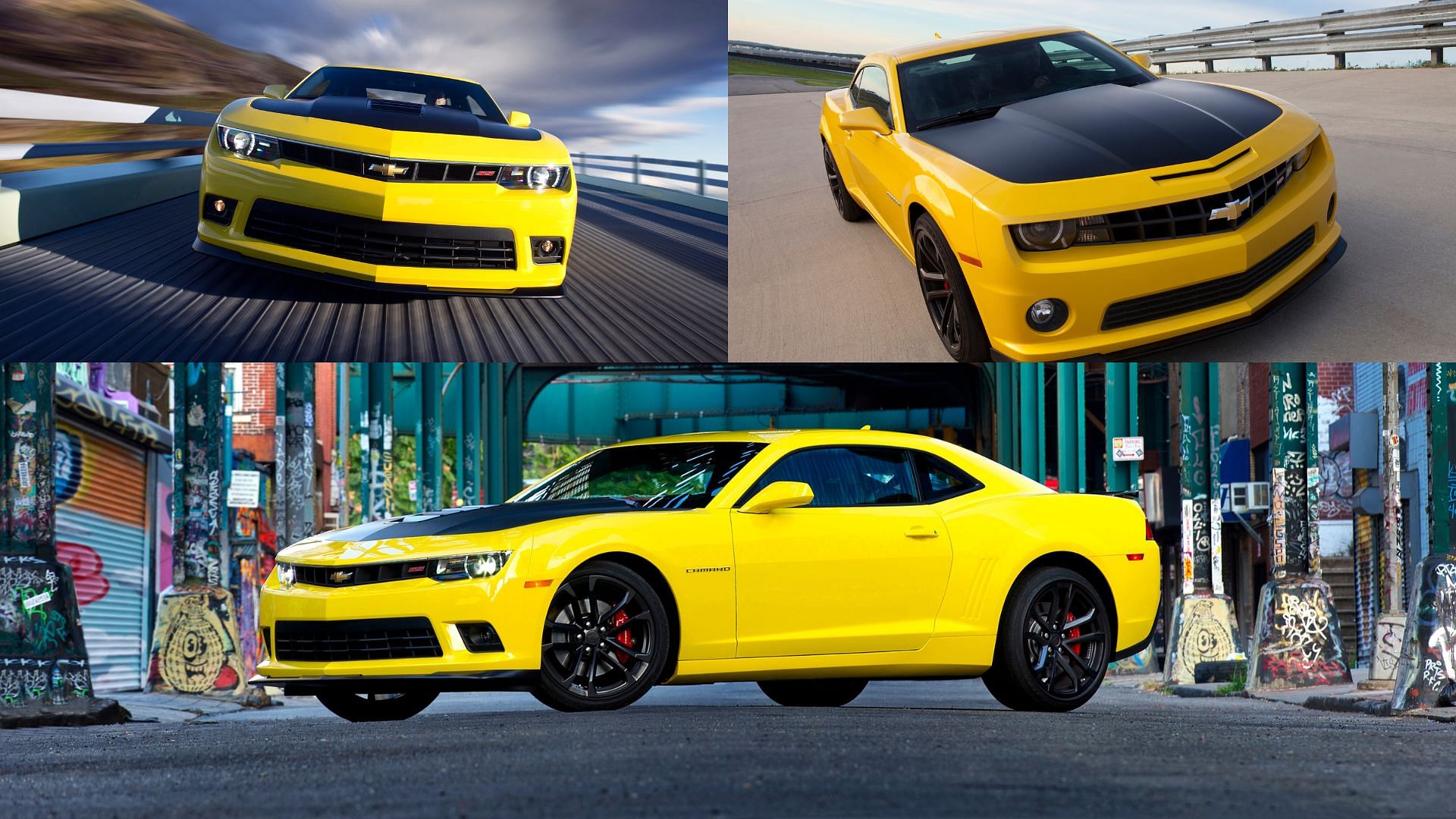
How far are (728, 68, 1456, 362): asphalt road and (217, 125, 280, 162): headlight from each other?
9.78 ft

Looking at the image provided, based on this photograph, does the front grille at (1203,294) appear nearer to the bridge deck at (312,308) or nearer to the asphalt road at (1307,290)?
the asphalt road at (1307,290)

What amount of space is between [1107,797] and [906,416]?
28306 millimetres

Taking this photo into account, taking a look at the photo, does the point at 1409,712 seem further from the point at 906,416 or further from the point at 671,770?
the point at 906,416

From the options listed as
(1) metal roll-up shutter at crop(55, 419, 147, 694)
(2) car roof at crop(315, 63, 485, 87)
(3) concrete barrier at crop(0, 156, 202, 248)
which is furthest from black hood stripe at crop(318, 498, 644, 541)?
(1) metal roll-up shutter at crop(55, 419, 147, 694)

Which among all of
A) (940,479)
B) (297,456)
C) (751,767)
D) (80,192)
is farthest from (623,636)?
(297,456)

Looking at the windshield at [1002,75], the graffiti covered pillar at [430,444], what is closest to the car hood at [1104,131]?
the windshield at [1002,75]

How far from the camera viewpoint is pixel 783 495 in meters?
6.58

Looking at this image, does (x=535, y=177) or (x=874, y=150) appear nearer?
(x=874, y=150)

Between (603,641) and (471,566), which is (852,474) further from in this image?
(471,566)

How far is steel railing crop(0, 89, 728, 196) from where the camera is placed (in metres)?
10.3

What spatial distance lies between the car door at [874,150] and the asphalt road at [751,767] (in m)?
3.19

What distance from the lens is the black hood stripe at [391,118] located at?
387 inches

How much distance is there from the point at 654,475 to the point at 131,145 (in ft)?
17.7

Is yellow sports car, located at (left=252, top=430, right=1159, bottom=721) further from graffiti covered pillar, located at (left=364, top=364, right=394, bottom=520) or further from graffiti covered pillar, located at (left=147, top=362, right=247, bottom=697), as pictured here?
graffiti covered pillar, located at (left=364, top=364, right=394, bottom=520)
